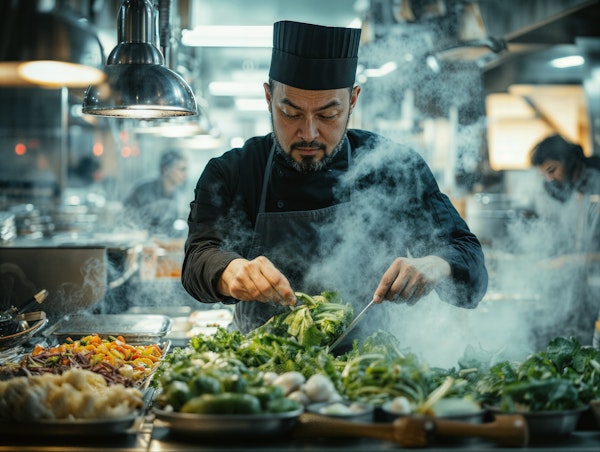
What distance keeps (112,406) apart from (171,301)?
337cm

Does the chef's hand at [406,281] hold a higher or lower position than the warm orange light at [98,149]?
lower

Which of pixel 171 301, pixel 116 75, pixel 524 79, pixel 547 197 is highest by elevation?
→ pixel 524 79

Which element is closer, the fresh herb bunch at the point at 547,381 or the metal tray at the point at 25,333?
the fresh herb bunch at the point at 547,381

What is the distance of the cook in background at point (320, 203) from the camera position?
296cm

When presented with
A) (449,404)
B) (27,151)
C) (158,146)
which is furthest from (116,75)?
(158,146)

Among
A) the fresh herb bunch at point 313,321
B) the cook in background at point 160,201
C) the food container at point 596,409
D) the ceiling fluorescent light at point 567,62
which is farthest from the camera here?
the ceiling fluorescent light at point 567,62

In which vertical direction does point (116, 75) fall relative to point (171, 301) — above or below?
above

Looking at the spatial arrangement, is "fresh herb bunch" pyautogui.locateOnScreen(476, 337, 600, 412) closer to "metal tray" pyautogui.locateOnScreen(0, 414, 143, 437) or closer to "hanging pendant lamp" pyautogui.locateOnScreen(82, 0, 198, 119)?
"metal tray" pyautogui.locateOnScreen(0, 414, 143, 437)

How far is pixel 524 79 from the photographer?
1086 centimetres

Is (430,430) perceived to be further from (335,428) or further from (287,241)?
(287,241)

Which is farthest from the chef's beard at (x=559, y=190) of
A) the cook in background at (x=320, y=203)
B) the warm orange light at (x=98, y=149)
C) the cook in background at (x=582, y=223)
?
the warm orange light at (x=98, y=149)

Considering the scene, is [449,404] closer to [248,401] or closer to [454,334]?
[248,401]

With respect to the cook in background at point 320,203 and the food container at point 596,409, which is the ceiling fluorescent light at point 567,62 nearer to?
the cook in background at point 320,203

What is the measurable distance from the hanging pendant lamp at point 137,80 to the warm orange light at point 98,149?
40.3 ft
